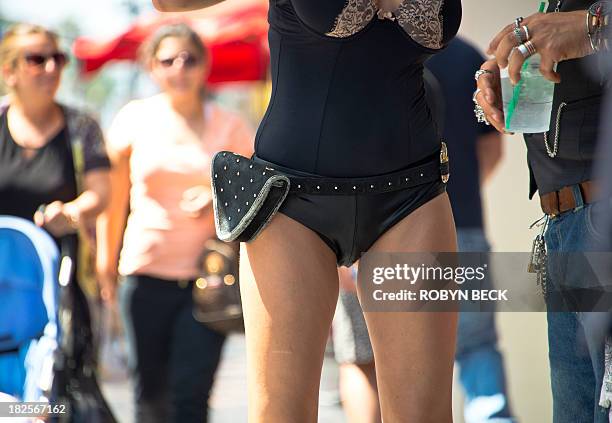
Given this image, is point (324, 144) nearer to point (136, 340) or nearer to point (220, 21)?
point (136, 340)

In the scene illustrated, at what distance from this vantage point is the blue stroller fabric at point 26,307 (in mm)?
3713

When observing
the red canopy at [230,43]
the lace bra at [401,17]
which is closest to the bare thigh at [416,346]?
the lace bra at [401,17]

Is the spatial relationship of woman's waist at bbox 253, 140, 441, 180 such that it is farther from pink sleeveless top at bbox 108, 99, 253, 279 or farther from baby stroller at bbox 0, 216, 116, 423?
pink sleeveless top at bbox 108, 99, 253, 279

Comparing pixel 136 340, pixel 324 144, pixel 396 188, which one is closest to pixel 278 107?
pixel 324 144

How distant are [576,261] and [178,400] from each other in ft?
7.41

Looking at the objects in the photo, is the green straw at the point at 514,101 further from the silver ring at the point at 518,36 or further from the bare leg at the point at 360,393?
the bare leg at the point at 360,393

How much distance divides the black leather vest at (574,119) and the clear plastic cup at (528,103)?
0.06 m

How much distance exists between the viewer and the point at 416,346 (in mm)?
2158

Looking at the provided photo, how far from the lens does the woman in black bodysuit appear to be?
2115 millimetres

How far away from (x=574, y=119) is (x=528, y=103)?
13 centimetres

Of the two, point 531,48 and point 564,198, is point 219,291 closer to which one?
point 564,198

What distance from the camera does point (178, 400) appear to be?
4164 mm

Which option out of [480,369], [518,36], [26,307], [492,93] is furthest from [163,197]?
[518,36]

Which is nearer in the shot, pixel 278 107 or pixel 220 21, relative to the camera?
pixel 278 107
